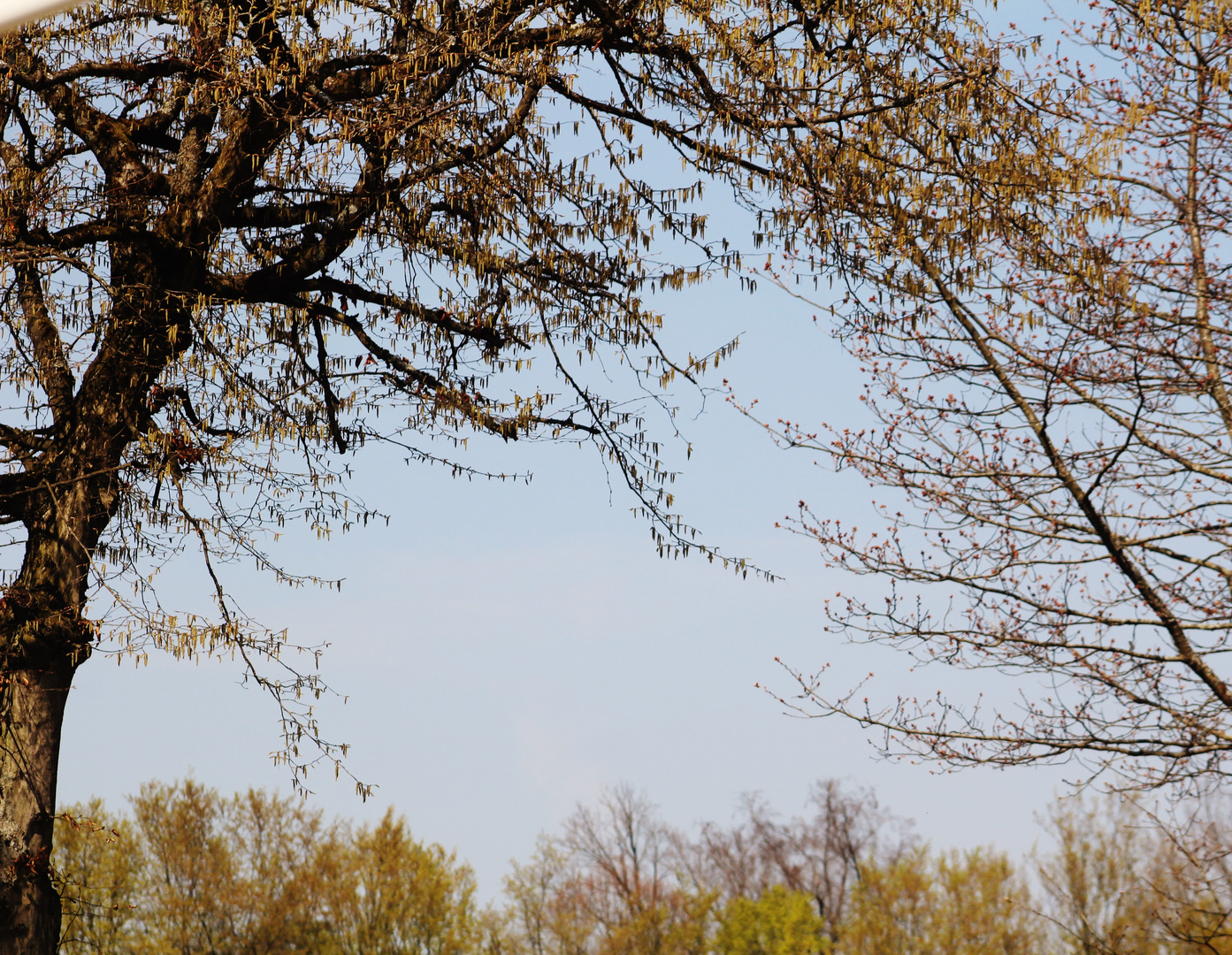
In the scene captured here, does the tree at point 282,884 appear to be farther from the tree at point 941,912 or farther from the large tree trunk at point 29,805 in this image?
the large tree trunk at point 29,805

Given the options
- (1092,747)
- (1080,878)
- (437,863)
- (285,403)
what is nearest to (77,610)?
(285,403)

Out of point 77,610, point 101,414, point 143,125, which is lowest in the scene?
point 77,610

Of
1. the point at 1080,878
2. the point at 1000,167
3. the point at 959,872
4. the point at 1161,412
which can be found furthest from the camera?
the point at 959,872

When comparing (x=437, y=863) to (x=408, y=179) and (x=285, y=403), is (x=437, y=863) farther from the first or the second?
(x=408, y=179)

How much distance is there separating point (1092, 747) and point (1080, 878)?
1487cm

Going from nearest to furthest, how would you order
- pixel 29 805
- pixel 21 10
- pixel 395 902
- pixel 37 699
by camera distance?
1. pixel 21 10
2. pixel 29 805
3. pixel 37 699
4. pixel 395 902

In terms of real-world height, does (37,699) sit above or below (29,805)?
above

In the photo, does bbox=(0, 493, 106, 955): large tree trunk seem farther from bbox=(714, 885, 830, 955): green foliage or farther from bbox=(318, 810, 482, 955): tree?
bbox=(714, 885, 830, 955): green foliage

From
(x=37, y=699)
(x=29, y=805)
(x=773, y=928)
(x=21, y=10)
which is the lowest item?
(x=773, y=928)

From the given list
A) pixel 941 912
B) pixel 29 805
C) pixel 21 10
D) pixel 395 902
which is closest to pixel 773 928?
pixel 941 912

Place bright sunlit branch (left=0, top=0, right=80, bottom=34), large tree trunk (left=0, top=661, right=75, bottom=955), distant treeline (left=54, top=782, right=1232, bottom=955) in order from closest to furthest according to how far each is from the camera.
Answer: bright sunlit branch (left=0, top=0, right=80, bottom=34), large tree trunk (left=0, top=661, right=75, bottom=955), distant treeline (left=54, top=782, right=1232, bottom=955)

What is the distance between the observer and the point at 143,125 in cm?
618

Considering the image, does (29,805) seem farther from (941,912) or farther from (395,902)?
(941,912)

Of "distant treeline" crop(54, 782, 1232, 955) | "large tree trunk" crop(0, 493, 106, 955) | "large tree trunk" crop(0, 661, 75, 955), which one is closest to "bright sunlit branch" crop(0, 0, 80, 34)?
"large tree trunk" crop(0, 493, 106, 955)
